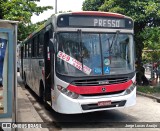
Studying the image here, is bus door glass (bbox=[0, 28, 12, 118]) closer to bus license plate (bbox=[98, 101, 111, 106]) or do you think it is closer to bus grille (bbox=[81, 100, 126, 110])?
bus grille (bbox=[81, 100, 126, 110])

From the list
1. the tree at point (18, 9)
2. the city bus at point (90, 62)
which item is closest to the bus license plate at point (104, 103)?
the city bus at point (90, 62)

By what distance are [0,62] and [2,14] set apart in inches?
263

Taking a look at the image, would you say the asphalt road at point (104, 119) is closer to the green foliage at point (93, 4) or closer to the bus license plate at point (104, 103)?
the bus license plate at point (104, 103)

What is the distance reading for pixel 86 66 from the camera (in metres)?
7.97

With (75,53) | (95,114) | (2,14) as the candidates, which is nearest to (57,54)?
(75,53)

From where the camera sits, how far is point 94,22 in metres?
8.33

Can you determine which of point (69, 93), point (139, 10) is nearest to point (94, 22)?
point (69, 93)

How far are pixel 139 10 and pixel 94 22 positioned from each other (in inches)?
286

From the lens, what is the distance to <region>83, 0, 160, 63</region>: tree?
566 inches

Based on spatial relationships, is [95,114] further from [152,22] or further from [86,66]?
[152,22]

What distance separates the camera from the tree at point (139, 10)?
47.2 feet

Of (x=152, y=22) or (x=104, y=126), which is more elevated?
Result: (x=152, y=22)

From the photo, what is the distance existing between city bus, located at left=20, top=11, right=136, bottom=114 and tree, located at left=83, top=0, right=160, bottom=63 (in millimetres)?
6107

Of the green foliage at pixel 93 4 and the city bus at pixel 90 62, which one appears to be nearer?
the city bus at pixel 90 62
